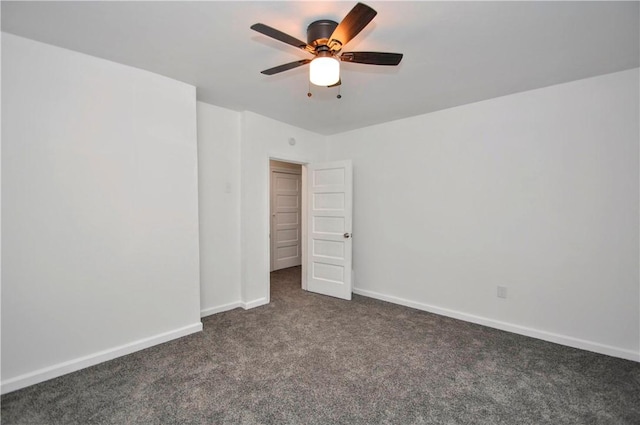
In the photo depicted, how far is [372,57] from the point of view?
1941mm

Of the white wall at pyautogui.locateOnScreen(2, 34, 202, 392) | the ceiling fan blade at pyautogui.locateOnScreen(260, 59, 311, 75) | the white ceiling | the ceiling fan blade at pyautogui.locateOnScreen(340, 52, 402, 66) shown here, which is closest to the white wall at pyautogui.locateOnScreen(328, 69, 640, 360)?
the white ceiling

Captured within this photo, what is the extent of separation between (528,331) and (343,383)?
6.99 feet

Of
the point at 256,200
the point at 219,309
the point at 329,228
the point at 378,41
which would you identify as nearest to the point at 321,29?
the point at 378,41

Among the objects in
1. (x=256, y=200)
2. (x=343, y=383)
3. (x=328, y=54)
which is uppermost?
(x=328, y=54)

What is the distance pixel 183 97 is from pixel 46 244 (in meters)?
1.70

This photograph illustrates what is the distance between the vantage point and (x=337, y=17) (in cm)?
187

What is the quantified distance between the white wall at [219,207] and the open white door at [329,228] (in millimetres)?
1153

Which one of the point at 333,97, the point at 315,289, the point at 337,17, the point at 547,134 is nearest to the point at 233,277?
the point at 315,289

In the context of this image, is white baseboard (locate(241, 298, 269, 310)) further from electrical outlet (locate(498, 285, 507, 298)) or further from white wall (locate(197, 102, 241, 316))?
electrical outlet (locate(498, 285, 507, 298))

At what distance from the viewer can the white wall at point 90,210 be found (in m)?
2.12

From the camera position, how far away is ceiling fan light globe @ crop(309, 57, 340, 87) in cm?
193

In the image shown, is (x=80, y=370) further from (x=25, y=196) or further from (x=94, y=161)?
(x=94, y=161)

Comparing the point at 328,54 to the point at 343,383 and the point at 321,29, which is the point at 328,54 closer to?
the point at 321,29

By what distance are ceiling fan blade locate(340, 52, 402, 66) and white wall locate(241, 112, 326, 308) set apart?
6.91 feet
